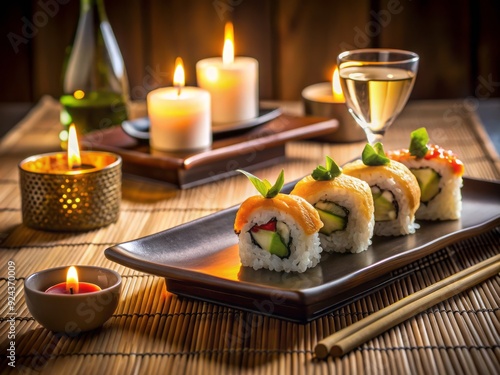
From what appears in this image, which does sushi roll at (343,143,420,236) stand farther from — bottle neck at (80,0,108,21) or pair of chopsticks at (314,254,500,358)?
bottle neck at (80,0,108,21)

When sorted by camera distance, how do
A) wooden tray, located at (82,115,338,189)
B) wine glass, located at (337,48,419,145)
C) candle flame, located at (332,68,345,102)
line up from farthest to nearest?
1. candle flame, located at (332,68,345,102)
2. wooden tray, located at (82,115,338,189)
3. wine glass, located at (337,48,419,145)

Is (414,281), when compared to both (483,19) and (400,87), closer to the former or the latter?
(400,87)

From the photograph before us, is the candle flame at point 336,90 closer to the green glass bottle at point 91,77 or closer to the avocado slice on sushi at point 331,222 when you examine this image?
the green glass bottle at point 91,77

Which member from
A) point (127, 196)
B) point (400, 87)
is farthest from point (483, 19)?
point (127, 196)

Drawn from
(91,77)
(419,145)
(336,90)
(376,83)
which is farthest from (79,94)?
(419,145)

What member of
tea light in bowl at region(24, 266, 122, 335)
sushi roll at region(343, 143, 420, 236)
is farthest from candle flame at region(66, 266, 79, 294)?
sushi roll at region(343, 143, 420, 236)

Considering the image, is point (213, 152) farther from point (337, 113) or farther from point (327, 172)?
point (327, 172)

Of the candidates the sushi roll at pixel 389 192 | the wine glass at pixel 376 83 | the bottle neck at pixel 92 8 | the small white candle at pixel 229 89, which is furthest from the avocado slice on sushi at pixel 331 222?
the bottle neck at pixel 92 8

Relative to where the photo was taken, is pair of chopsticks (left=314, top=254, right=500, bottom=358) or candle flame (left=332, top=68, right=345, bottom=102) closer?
pair of chopsticks (left=314, top=254, right=500, bottom=358)
